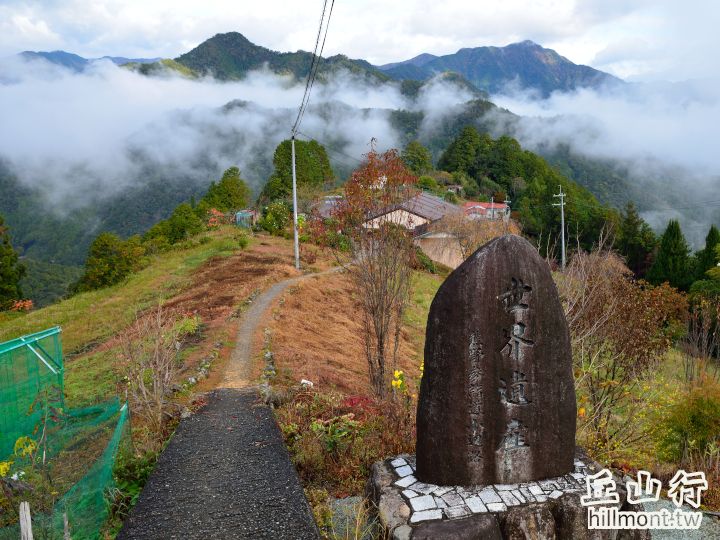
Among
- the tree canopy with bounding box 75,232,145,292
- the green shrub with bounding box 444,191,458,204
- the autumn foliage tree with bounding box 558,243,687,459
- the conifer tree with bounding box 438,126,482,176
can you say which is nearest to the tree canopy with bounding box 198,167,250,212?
the tree canopy with bounding box 75,232,145,292

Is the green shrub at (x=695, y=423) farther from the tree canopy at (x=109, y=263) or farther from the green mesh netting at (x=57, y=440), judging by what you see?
the tree canopy at (x=109, y=263)

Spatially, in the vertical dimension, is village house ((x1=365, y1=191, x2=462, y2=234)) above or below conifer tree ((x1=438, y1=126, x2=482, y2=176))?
below

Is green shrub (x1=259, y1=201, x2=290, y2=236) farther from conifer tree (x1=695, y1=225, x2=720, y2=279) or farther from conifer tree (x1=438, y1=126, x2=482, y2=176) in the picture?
conifer tree (x1=438, y1=126, x2=482, y2=176)

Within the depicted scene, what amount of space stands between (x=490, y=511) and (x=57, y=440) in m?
7.09

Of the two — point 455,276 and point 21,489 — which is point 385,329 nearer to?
point 455,276

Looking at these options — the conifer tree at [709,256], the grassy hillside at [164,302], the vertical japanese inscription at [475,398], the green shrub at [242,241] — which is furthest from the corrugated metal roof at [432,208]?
the vertical japanese inscription at [475,398]

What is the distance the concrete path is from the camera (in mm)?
5762

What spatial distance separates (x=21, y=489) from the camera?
6277 mm

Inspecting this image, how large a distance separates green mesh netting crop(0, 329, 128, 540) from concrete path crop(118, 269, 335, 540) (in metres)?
0.50

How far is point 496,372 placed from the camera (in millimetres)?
5371

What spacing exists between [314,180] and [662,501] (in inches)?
1718

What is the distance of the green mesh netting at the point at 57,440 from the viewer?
18.3 feet

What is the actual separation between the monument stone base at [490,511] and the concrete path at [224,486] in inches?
41.5

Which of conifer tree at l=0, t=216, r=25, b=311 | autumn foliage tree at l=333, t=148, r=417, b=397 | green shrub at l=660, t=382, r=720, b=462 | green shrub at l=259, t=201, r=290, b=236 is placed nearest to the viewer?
green shrub at l=660, t=382, r=720, b=462
